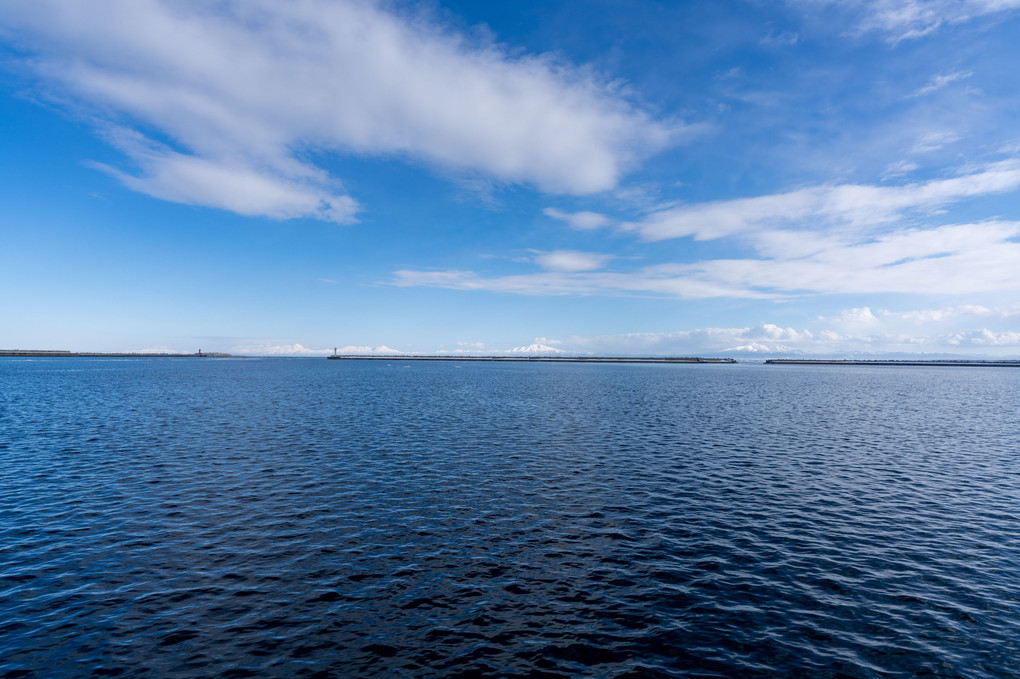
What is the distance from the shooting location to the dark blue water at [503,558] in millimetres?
14695

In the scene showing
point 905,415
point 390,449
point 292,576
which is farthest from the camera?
point 905,415

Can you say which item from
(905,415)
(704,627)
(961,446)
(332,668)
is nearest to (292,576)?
(332,668)

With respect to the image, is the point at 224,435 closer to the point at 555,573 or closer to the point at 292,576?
the point at 292,576

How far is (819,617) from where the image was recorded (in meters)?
16.8

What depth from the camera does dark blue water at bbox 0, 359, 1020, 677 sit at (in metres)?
14.7

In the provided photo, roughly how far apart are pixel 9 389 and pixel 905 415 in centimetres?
16711

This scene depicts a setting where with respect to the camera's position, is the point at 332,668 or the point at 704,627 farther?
the point at 704,627

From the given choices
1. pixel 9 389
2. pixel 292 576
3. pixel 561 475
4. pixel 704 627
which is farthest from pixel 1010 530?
pixel 9 389

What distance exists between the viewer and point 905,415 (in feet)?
235

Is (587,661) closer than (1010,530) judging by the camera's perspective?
Yes

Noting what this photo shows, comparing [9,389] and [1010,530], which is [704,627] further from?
[9,389]

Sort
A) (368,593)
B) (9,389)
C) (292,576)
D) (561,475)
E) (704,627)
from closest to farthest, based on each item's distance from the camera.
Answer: (704,627)
(368,593)
(292,576)
(561,475)
(9,389)

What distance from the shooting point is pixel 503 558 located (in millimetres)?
21281

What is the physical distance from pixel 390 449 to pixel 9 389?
353 ft
